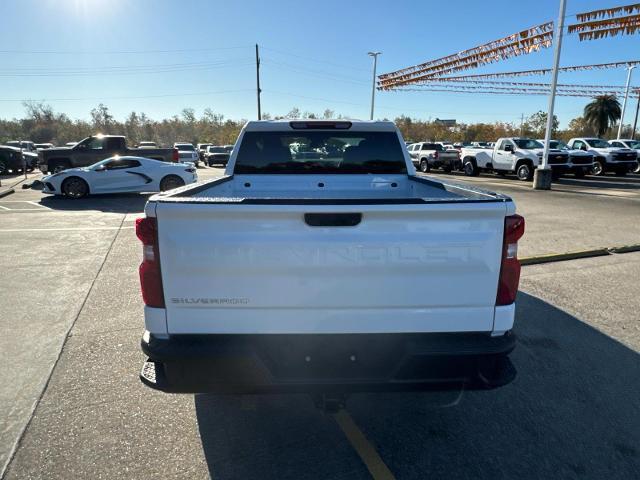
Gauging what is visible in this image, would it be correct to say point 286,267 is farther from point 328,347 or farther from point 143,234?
point 143,234

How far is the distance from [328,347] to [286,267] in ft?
1.60

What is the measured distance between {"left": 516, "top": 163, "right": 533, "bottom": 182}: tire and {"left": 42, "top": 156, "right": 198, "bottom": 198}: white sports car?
16.2m

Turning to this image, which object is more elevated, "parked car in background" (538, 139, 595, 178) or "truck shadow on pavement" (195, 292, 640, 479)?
"parked car in background" (538, 139, 595, 178)

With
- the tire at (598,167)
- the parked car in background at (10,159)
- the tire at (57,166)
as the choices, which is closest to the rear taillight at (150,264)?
the tire at (57,166)

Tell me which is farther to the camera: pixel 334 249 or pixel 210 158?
pixel 210 158

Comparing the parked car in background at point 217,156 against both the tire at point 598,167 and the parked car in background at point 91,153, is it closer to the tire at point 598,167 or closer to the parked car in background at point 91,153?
the parked car in background at point 91,153

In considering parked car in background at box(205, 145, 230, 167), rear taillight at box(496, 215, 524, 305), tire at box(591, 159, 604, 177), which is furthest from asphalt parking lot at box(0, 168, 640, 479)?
parked car in background at box(205, 145, 230, 167)

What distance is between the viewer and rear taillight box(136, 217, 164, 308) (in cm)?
210

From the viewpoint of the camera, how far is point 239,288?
213 centimetres

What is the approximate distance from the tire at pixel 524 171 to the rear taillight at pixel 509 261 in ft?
69.5

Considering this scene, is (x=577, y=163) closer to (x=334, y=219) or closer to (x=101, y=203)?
(x=101, y=203)

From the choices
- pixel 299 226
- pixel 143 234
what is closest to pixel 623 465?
pixel 299 226

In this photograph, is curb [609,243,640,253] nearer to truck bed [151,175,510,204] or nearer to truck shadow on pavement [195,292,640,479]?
truck shadow on pavement [195,292,640,479]

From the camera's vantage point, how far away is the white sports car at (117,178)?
1377 cm
